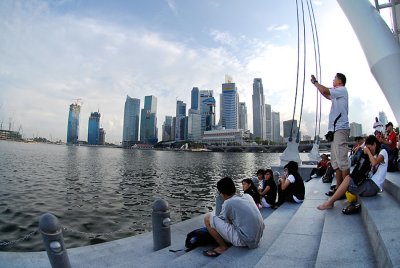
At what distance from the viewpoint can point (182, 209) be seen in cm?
1252

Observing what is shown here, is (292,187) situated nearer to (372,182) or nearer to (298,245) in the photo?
(372,182)

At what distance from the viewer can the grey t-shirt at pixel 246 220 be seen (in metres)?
4.13

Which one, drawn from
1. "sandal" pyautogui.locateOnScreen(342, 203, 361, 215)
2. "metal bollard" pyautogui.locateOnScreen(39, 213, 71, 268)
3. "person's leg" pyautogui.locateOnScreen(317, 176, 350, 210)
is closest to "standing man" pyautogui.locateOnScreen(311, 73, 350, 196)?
"person's leg" pyautogui.locateOnScreen(317, 176, 350, 210)

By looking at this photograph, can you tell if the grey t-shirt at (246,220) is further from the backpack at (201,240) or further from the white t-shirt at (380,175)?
the white t-shirt at (380,175)

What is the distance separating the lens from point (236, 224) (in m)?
4.23

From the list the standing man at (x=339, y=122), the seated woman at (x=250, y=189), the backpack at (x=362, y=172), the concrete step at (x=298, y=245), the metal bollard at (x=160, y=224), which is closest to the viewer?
the concrete step at (x=298, y=245)

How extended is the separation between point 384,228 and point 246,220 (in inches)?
73.2

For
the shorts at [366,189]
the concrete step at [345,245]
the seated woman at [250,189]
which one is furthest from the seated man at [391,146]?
the seated woman at [250,189]

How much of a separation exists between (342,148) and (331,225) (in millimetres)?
2000

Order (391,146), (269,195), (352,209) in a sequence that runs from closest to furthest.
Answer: (352,209), (269,195), (391,146)

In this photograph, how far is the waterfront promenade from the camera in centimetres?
288

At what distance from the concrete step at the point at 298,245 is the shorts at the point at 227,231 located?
552 millimetres

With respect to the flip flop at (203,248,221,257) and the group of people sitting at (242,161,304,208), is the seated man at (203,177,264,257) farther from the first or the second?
the group of people sitting at (242,161,304,208)

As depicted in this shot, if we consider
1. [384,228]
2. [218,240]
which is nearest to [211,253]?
[218,240]
